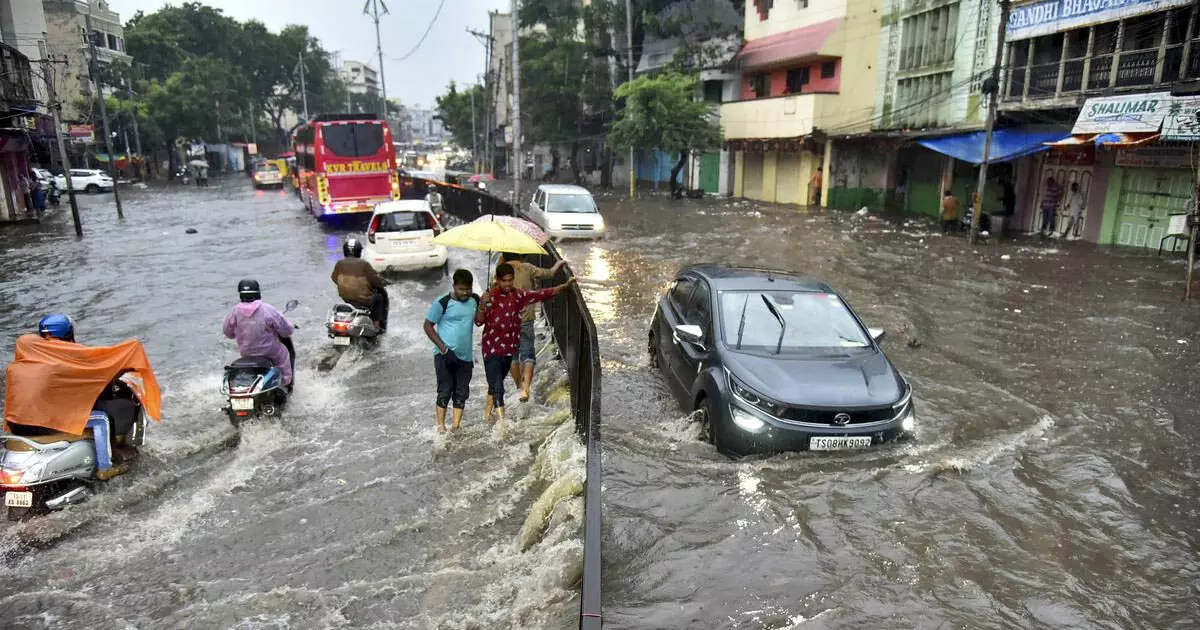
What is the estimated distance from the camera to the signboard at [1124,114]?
52.4 feet

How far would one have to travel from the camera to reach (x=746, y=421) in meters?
6.05

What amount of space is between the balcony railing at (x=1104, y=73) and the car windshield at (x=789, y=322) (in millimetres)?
14293

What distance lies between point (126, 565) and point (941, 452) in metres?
6.48

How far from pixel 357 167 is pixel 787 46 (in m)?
19.2

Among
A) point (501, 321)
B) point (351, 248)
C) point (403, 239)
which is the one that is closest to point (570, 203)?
point (403, 239)

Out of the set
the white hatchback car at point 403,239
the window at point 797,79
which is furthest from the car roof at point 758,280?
the window at point 797,79

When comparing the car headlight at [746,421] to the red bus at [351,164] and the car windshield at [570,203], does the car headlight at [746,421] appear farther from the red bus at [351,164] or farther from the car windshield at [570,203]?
the red bus at [351,164]

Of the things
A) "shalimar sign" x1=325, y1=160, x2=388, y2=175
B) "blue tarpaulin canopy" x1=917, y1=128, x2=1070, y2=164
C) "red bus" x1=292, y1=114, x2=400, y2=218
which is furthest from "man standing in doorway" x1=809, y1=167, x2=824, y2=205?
"shalimar sign" x1=325, y1=160, x2=388, y2=175

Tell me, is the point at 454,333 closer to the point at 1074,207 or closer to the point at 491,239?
the point at 491,239

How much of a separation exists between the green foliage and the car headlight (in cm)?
2945

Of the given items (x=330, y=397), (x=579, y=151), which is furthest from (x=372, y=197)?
(x=579, y=151)

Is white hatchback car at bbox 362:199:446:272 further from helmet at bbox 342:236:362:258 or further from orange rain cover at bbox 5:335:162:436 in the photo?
orange rain cover at bbox 5:335:162:436

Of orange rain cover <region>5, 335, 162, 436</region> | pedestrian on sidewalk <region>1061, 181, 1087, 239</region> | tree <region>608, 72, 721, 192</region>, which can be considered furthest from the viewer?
tree <region>608, 72, 721, 192</region>

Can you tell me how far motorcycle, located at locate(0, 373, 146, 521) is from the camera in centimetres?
536
